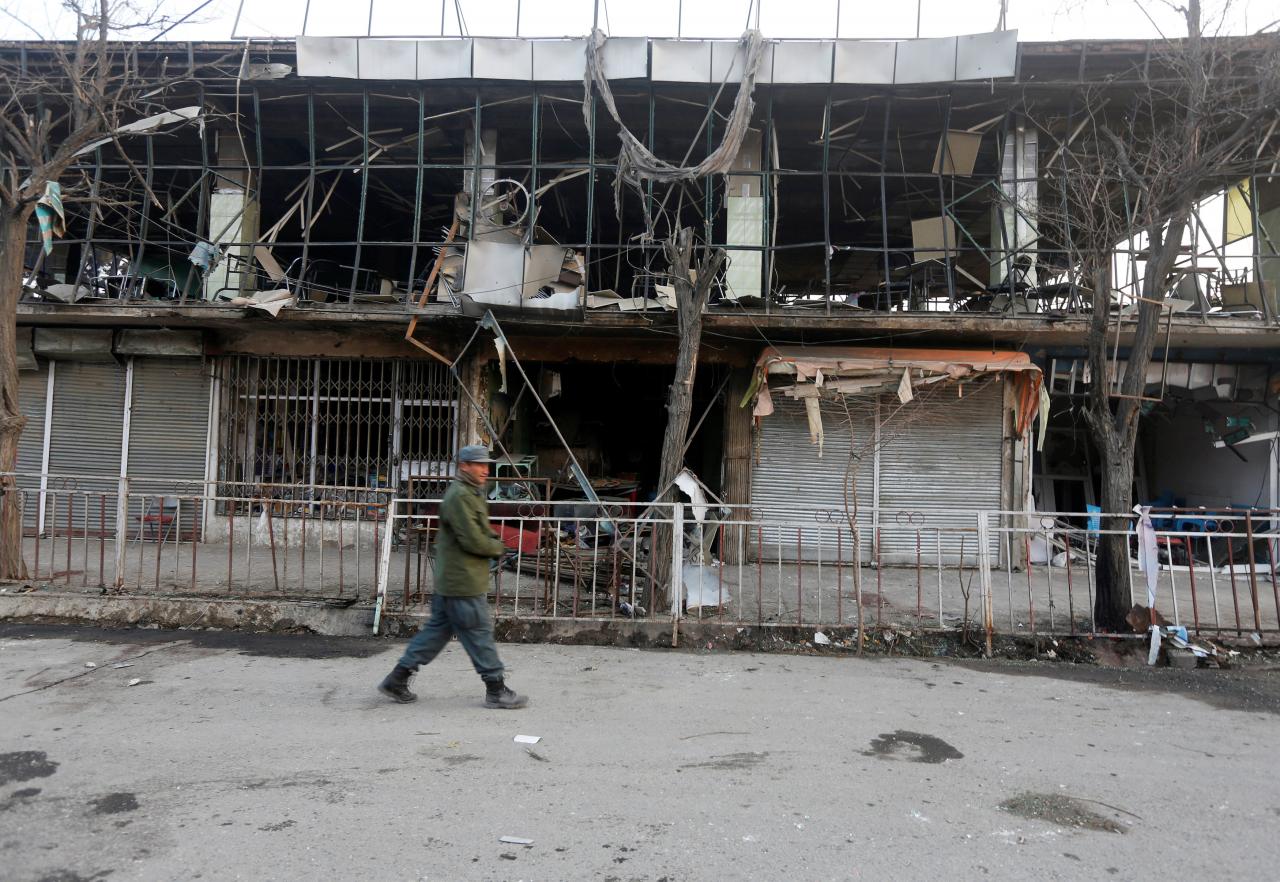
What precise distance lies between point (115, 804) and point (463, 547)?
2122 mm

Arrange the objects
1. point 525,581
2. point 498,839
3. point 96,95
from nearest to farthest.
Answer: point 498,839 < point 96,95 < point 525,581

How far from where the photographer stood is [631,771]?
4.02 meters

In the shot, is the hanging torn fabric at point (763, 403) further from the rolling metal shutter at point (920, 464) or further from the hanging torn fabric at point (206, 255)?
the hanging torn fabric at point (206, 255)

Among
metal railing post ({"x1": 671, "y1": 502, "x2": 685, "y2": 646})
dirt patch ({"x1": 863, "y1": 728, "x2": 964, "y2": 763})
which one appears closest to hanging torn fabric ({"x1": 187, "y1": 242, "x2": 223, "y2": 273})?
metal railing post ({"x1": 671, "y1": 502, "x2": 685, "y2": 646})

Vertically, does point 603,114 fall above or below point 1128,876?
above

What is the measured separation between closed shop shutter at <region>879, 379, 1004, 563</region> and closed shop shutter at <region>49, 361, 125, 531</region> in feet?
Answer: 36.6

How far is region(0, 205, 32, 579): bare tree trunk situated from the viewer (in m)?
7.60

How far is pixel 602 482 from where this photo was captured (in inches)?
469

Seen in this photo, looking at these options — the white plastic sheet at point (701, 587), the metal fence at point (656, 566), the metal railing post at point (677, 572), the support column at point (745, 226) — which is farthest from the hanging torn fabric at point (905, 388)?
the metal railing post at point (677, 572)

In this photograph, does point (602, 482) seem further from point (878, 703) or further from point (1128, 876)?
point (1128, 876)

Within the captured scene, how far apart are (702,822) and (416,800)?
1.35m

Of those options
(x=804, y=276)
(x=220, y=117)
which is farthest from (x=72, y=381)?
(x=804, y=276)

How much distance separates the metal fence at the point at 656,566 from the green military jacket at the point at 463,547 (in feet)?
5.06

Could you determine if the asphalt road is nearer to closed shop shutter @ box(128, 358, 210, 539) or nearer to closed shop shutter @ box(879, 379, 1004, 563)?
closed shop shutter @ box(879, 379, 1004, 563)
